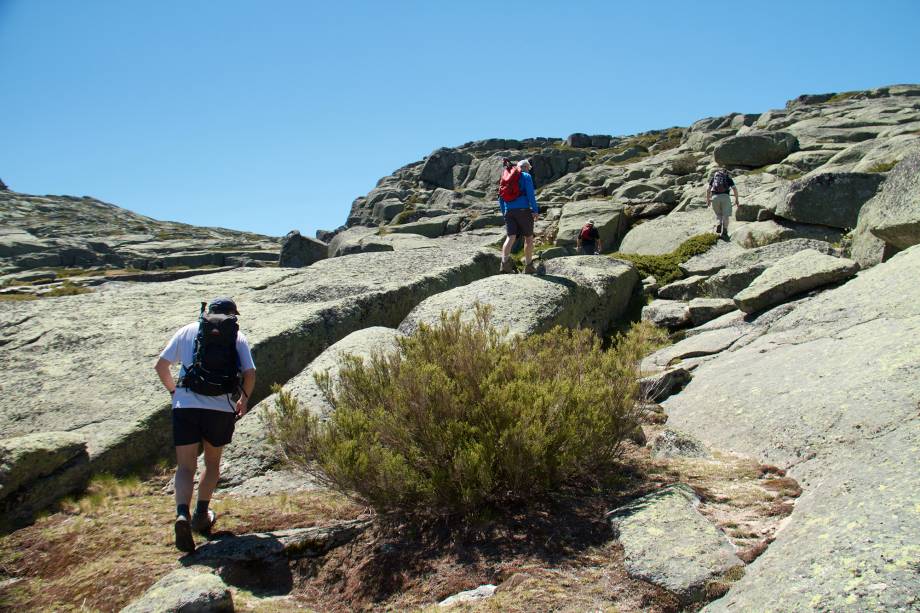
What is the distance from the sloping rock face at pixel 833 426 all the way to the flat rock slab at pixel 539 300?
8.22ft

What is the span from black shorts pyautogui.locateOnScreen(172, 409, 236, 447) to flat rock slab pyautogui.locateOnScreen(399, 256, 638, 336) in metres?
3.23

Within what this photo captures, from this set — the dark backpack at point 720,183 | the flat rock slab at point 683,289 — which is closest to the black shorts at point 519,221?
the flat rock slab at point 683,289

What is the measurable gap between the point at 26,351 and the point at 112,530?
16.8 ft

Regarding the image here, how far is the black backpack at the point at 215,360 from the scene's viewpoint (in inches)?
214

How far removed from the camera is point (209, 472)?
221 inches

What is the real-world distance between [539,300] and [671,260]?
25.4ft

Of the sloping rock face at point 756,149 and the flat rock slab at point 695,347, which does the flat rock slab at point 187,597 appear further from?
the sloping rock face at point 756,149

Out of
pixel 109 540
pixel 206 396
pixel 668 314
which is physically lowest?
pixel 109 540

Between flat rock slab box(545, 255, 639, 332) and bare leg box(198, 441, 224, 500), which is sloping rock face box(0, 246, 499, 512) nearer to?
flat rock slab box(545, 255, 639, 332)

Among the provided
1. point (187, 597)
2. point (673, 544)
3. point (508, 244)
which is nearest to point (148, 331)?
point (508, 244)

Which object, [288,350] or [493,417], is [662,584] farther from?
[288,350]

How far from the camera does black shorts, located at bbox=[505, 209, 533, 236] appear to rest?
35.8 ft

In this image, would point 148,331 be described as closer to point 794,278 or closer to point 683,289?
point 794,278

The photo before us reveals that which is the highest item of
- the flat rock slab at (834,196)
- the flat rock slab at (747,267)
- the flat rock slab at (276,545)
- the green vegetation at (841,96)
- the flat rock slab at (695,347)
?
the green vegetation at (841,96)
